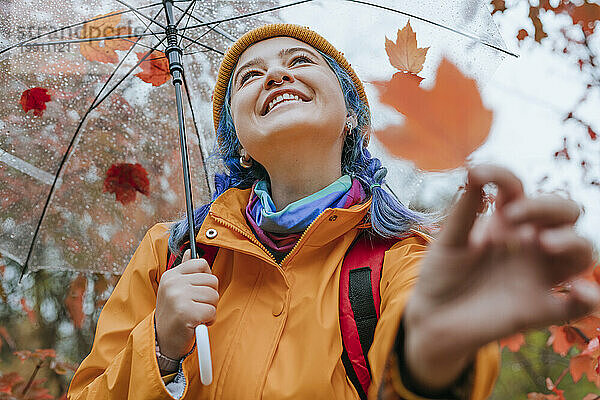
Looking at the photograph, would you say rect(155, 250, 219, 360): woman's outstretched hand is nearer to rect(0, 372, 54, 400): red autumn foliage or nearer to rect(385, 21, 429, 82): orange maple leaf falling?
rect(385, 21, 429, 82): orange maple leaf falling

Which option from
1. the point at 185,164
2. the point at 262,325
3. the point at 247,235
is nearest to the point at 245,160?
the point at 185,164

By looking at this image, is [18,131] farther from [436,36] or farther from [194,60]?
[436,36]

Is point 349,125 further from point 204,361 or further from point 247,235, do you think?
point 204,361

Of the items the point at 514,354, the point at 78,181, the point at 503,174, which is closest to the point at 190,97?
the point at 78,181

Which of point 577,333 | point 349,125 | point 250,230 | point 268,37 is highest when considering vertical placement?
point 268,37

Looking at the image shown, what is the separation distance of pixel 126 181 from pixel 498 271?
2.22 m

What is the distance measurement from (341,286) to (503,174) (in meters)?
0.91

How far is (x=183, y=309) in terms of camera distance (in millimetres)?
1532

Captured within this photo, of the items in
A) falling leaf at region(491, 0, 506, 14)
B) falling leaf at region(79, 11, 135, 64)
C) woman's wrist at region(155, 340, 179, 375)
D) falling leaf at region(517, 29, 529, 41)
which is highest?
falling leaf at region(79, 11, 135, 64)

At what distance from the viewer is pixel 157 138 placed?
2.70 meters

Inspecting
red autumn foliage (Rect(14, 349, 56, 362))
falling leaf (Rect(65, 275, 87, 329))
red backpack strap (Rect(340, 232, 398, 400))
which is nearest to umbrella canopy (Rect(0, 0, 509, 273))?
red backpack strap (Rect(340, 232, 398, 400))

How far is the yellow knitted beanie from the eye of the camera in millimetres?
2285

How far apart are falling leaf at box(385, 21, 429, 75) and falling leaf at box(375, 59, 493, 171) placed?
0.05 meters

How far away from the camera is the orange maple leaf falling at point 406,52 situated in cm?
227
